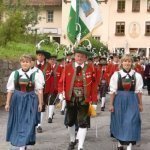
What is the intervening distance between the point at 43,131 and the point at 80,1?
349 centimetres

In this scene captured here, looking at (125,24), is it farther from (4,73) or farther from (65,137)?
(65,137)

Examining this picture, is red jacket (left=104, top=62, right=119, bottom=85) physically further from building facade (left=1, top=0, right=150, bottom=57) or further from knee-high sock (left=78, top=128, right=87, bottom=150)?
building facade (left=1, top=0, right=150, bottom=57)

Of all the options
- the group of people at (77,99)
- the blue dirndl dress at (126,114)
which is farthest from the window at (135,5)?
the blue dirndl dress at (126,114)

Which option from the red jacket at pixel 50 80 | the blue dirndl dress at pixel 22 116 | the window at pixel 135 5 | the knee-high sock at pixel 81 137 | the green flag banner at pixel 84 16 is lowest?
the knee-high sock at pixel 81 137

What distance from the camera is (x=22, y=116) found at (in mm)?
8211

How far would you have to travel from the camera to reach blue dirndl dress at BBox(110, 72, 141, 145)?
847 centimetres

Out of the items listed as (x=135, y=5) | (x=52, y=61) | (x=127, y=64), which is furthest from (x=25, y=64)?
(x=135, y=5)

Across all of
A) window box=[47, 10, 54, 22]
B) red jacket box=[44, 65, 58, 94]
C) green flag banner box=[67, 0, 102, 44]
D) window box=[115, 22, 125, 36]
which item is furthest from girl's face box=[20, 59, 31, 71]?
window box=[47, 10, 54, 22]

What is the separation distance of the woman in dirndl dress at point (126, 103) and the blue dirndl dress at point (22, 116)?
4.10ft

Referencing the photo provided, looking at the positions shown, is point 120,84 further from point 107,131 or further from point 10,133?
point 107,131

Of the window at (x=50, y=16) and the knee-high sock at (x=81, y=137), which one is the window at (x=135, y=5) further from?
the knee-high sock at (x=81, y=137)

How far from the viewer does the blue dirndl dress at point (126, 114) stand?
333 inches

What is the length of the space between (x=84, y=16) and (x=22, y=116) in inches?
194

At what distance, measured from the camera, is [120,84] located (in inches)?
334
